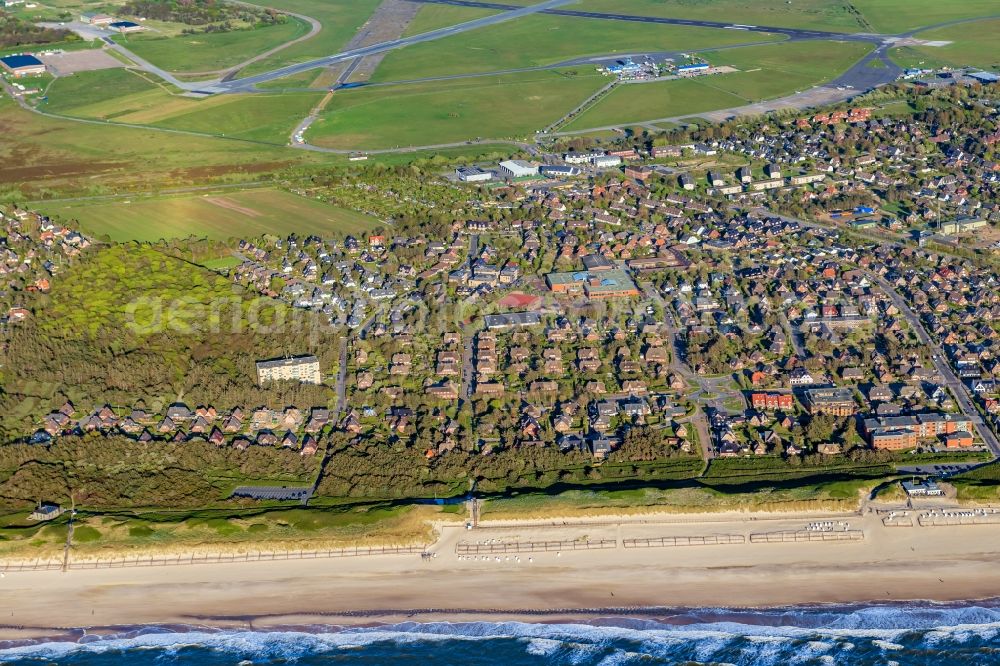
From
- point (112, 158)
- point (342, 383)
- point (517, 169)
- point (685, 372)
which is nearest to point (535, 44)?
point (517, 169)

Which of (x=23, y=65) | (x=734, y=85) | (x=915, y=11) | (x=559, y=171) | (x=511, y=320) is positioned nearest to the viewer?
(x=511, y=320)

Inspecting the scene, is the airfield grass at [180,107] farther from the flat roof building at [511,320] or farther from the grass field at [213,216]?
the flat roof building at [511,320]

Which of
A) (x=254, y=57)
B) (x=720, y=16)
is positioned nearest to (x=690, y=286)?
(x=254, y=57)

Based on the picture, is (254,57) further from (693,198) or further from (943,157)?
(943,157)

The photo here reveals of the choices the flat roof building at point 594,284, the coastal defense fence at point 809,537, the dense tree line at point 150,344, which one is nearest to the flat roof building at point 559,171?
the flat roof building at point 594,284

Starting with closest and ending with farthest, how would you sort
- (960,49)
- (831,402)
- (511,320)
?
(831,402)
(511,320)
(960,49)

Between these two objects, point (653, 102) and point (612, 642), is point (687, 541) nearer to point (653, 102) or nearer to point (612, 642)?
point (612, 642)
